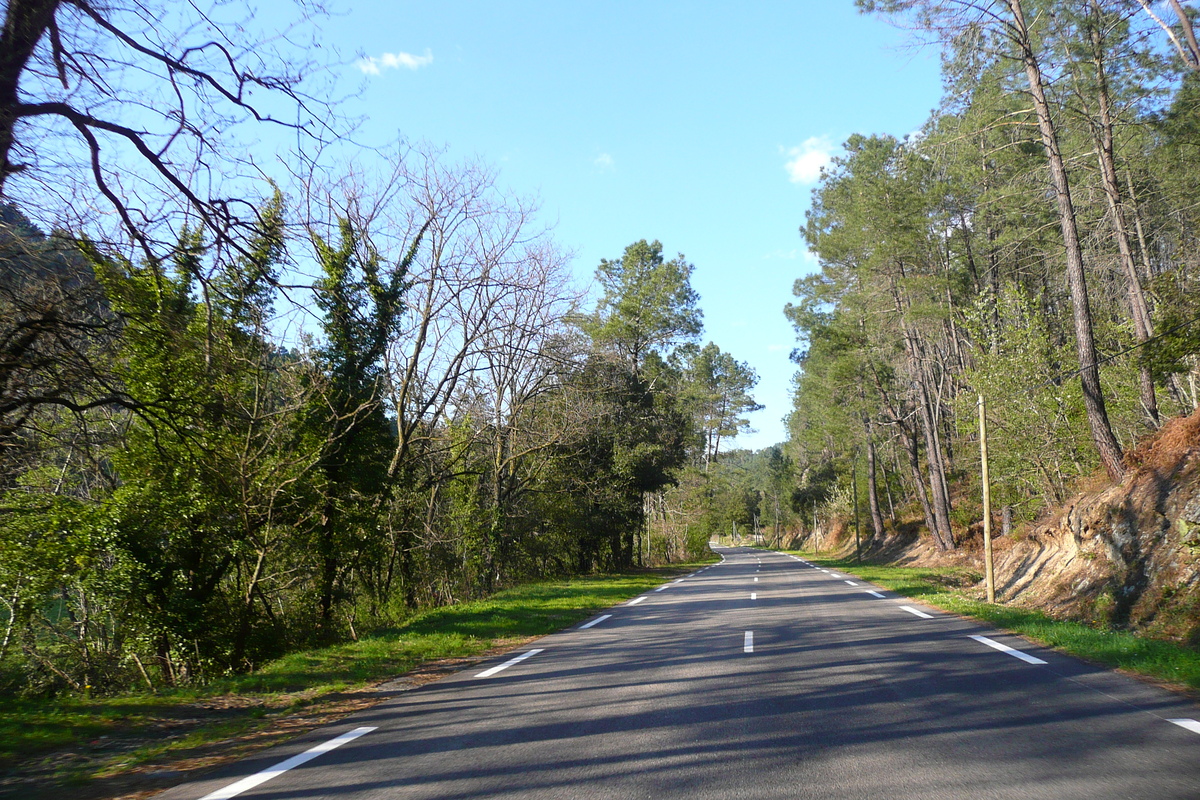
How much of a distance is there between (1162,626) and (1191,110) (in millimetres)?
16848

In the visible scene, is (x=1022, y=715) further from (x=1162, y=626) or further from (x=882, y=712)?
(x=1162, y=626)

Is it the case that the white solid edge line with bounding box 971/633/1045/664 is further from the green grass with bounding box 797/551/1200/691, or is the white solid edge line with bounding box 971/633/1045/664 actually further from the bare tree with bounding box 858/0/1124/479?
the bare tree with bounding box 858/0/1124/479

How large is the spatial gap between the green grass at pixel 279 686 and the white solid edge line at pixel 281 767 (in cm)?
122

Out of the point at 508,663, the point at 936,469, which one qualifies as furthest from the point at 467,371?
the point at 936,469

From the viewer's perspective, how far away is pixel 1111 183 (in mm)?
18297

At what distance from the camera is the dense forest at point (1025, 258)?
688 inches

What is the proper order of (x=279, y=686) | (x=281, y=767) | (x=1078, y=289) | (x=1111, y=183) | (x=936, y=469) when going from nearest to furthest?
(x=281, y=767) → (x=279, y=686) → (x=1078, y=289) → (x=1111, y=183) → (x=936, y=469)

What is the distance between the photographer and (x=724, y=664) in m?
8.99

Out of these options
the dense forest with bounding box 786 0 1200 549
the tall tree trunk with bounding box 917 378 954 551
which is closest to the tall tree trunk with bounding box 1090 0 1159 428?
the dense forest with bounding box 786 0 1200 549

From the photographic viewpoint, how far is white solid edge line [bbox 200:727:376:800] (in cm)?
466

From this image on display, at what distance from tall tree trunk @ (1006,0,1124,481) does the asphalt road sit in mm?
8848

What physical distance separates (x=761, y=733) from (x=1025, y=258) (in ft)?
76.3

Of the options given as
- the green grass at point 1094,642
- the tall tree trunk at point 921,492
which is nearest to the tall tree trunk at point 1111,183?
the green grass at point 1094,642

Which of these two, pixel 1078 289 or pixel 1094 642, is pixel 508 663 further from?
pixel 1078 289
